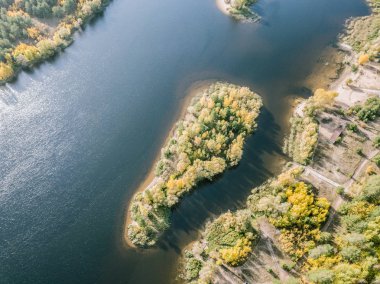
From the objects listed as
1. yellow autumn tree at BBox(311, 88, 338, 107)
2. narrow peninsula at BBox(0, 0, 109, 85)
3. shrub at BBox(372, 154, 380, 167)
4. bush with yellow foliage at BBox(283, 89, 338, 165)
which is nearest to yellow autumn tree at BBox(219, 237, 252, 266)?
bush with yellow foliage at BBox(283, 89, 338, 165)

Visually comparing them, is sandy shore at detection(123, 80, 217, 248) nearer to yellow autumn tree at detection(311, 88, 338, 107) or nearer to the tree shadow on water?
the tree shadow on water

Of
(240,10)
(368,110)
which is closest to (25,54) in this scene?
(240,10)

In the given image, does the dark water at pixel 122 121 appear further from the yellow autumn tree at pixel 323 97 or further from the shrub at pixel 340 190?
the shrub at pixel 340 190

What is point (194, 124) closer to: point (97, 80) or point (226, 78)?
point (226, 78)

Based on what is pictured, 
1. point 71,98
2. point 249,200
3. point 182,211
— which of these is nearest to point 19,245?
point 182,211

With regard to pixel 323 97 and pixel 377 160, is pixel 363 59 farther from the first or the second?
pixel 377 160

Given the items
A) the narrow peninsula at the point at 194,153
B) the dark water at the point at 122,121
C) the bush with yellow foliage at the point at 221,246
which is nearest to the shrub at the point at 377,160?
the dark water at the point at 122,121
